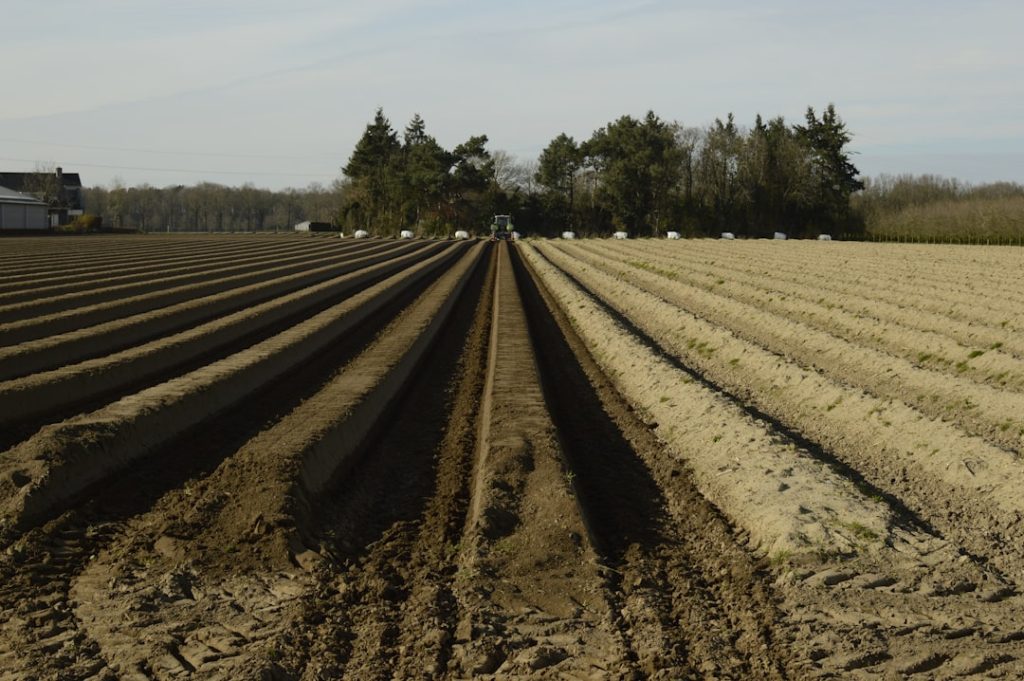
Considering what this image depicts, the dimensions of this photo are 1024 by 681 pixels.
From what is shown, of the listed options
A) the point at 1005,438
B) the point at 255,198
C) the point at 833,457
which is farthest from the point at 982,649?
the point at 255,198

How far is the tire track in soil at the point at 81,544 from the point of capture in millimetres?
5055

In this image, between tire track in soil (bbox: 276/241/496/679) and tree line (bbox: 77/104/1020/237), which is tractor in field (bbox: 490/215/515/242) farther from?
tire track in soil (bbox: 276/241/496/679)

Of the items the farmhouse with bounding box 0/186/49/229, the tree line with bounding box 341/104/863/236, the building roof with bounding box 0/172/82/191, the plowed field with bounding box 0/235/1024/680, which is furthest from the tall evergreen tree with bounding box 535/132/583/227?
the plowed field with bounding box 0/235/1024/680

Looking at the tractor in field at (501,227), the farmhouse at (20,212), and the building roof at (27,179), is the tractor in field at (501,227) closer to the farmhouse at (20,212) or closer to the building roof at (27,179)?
the farmhouse at (20,212)

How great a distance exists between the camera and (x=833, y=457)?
945 centimetres

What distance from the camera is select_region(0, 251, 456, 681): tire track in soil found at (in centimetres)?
505

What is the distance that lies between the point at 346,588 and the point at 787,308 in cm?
1699

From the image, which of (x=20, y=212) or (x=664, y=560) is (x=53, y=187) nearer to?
(x=20, y=212)

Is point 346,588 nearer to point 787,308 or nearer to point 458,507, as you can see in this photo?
point 458,507

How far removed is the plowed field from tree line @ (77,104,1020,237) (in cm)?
7041

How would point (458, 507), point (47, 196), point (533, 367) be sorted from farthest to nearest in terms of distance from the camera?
point (47, 196) < point (533, 367) < point (458, 507)

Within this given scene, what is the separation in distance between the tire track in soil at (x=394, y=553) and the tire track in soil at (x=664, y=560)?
107 cm

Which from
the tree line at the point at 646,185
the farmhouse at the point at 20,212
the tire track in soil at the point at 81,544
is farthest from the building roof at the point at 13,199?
the tire track in soil at the point at 81,544

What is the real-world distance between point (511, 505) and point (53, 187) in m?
119
